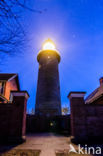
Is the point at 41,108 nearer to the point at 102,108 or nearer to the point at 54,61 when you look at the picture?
the point at 54,61

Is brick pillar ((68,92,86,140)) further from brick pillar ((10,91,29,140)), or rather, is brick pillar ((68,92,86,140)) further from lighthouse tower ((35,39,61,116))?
lighthouse tower ((35,39,61,116))

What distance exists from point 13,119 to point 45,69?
41.5ft

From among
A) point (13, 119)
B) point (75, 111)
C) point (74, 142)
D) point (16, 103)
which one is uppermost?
point (16, 103)

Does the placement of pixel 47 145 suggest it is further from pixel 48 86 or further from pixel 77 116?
pixel 48 86

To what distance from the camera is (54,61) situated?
18844 millimetres

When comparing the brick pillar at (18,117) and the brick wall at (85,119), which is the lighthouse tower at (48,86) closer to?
the brick pillar at (18,117)

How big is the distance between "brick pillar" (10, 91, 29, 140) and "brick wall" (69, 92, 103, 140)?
2998 mm

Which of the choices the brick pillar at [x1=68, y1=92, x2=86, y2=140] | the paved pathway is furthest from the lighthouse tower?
the brick pillar at [x1=68, y1=92, x2=86, y2=140]

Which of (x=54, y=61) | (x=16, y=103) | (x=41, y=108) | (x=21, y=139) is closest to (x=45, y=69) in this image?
(x=54, y=61)

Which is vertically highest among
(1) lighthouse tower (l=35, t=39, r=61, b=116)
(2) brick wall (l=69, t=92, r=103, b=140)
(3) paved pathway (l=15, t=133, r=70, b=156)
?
(1) lighthouse tower (l=35, t=39, r=61, b=116)

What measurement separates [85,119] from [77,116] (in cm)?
52

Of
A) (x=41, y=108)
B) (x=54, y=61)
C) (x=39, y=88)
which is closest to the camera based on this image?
(x=41, y=108)

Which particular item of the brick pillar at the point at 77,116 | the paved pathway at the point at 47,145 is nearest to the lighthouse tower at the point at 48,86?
the paved pathway at the point at 47,145

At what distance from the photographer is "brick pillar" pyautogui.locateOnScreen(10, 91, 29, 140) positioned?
5.56 metres
